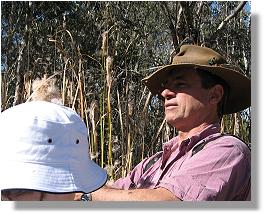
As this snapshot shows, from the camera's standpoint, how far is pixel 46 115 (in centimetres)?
99

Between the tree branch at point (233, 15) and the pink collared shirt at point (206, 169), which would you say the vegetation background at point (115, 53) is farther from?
the pink collared shirt at point (206, 169)

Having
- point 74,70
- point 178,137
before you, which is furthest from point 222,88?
point 74,70

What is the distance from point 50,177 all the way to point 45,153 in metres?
0.04

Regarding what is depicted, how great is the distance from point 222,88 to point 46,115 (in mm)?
682

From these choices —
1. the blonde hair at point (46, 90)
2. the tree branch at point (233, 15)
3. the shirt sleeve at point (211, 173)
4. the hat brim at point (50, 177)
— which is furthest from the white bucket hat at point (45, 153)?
the tree branch at point (233, 15)

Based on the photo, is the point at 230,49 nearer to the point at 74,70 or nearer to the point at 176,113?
the point at 176,113

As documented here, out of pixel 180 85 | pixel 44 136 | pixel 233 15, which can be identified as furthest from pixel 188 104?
pixel 44 136

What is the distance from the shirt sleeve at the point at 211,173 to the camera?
4.46 feet

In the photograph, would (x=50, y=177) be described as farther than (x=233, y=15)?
No

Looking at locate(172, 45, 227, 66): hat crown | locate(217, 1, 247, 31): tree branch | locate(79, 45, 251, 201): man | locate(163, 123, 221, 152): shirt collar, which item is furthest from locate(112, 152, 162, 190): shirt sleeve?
locate(217, 1, 247, 31): tree branch

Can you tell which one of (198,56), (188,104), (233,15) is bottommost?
(188,104)

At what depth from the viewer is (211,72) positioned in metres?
1.52

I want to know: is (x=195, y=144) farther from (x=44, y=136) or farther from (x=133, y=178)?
(x=44, y=136)

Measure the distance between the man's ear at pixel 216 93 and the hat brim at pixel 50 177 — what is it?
1.98 feet
